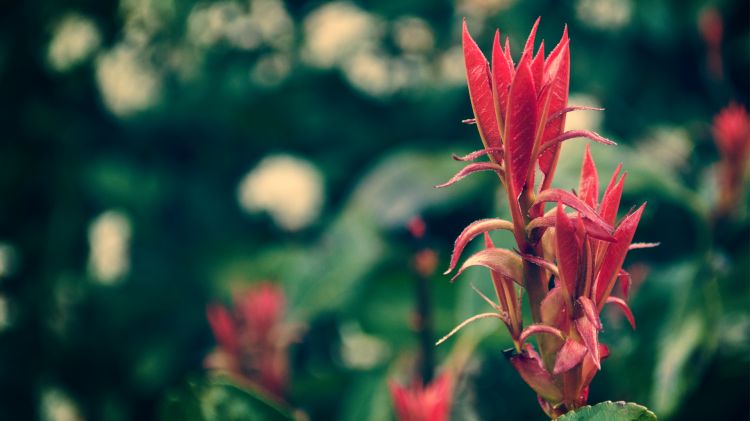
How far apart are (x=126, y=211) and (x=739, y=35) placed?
4.03ft

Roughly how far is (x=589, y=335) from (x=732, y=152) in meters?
0.59

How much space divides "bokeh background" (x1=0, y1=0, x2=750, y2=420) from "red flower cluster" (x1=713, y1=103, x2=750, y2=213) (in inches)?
5.4

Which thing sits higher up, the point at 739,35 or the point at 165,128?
the point at 739,35

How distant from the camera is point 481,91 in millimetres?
262

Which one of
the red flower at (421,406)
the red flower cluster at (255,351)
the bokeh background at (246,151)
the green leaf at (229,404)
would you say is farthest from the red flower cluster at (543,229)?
the bokeh background at (246,151)

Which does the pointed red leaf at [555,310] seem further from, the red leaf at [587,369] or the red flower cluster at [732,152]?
the red flower cluster at [732,152]

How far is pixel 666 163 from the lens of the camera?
1022 mm

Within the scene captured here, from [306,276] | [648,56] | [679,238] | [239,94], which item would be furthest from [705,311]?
[239,94]

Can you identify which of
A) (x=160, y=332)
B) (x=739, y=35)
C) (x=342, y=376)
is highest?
(x=739, y=35)

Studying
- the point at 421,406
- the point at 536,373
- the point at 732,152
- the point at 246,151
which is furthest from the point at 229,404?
the point at 246,151

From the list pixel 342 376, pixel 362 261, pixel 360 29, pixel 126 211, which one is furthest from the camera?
pixel 126 211

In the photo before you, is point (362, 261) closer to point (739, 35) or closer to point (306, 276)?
point (306, 276)

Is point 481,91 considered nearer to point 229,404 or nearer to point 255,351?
point 229,404

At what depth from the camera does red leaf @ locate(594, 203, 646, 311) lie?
10.4 inches
